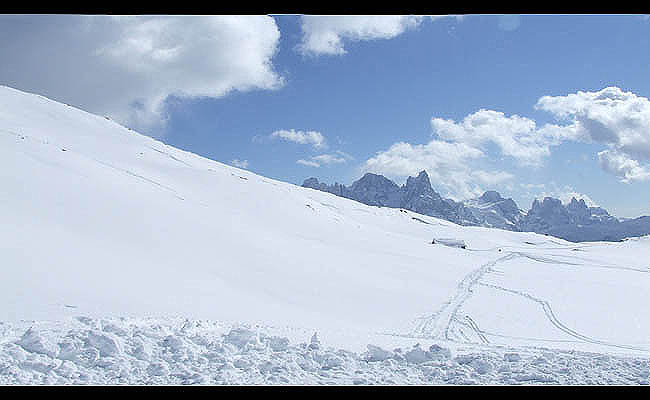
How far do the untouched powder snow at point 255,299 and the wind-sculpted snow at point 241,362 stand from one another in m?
0.03

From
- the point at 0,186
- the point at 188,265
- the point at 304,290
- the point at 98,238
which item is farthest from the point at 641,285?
the point at 0,186

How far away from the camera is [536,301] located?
20.7m

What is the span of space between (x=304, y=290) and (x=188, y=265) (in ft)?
14.4

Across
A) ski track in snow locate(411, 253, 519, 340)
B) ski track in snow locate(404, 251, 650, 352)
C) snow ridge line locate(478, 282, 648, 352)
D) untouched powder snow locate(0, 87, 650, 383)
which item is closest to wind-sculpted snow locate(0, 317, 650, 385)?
untouched powder snow locate(0, 87, 650, 383)

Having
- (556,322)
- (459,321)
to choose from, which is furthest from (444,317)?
(556,322)

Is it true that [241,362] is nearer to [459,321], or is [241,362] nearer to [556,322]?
[459,321]

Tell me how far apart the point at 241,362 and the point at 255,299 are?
723cm

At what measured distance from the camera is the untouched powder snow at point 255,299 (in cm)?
671

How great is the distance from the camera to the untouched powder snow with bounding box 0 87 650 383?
6715mm

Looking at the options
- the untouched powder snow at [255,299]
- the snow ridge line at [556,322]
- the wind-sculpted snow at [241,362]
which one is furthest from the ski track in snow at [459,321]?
the wind-sculpted snow at [241,362]

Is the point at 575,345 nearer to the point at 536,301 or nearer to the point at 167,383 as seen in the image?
the point at 536,301

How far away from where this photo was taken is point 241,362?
273 inches

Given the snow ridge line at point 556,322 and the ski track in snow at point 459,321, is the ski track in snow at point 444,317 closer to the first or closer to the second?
the ski track in snow at point 459,321

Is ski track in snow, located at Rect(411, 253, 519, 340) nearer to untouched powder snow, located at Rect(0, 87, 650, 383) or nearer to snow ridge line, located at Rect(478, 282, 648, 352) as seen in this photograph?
untouched powder snow, located at Rect(0, 87, 650, 383)
